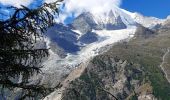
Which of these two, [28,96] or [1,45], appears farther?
[28,96]

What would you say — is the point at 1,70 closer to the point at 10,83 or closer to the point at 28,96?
the point at 10,83

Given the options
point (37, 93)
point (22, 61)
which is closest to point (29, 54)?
point (22, 61)

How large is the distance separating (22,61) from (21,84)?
0.79 metres

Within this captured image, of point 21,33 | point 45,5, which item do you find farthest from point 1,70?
point 45,5

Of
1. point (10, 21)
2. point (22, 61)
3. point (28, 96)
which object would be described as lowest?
point (28, 96)

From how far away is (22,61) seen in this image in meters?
15.9

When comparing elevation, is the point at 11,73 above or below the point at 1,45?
below

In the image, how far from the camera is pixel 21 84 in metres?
15.9

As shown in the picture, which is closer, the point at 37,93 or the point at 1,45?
the point at 1,45

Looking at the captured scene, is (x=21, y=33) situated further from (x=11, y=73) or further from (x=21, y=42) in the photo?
(x=11, y=73)

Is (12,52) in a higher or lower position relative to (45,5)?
lower

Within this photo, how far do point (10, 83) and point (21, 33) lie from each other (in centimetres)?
177

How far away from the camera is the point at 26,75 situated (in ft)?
53.7

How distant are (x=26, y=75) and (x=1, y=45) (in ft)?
5.57
